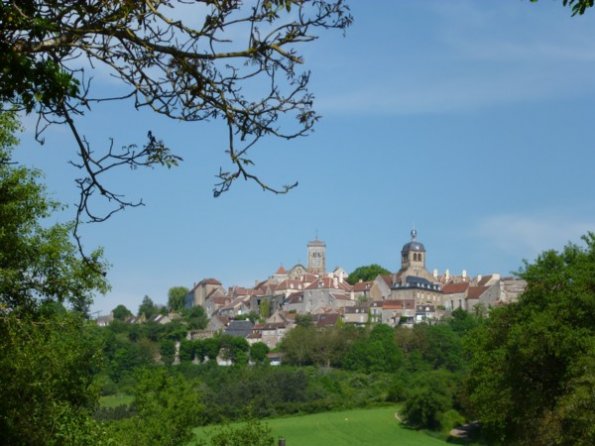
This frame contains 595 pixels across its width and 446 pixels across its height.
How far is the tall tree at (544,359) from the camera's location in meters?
31.1

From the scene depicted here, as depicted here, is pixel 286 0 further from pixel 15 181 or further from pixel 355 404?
pixel 355 404

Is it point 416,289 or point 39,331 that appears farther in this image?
point 416,289

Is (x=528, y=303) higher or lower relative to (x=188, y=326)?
lower

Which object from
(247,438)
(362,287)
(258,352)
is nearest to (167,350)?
(258,352)

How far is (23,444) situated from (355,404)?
86322 millimetres

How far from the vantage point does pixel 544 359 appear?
3609 cm

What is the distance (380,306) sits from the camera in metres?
177

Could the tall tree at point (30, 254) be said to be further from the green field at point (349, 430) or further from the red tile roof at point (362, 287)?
the red tile roof at point (362, 287)

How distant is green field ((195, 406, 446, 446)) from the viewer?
7891 cm

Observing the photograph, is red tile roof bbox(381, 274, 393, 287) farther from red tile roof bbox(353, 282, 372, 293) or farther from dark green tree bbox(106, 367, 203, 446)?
dark green tree bbox(106, 367, 203, 446)

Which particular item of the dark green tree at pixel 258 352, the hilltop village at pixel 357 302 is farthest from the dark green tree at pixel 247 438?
the hilltop village at pixel 357 302

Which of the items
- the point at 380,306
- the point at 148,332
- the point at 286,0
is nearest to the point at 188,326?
the point at 148,332

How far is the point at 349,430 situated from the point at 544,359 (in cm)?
5073

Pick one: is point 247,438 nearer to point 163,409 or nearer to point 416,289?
point 163,409
